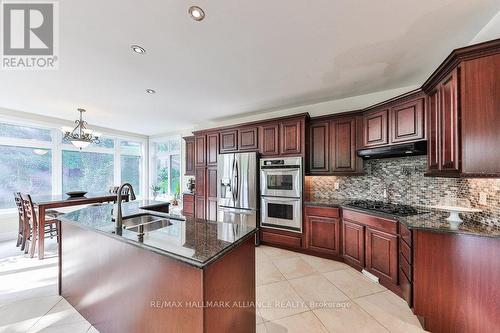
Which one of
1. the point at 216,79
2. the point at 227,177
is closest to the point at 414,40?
the point at 216,79

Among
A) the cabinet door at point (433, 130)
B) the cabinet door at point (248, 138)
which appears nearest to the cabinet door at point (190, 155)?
the cabinet door at point (248, 138)

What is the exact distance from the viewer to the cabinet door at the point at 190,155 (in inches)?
198

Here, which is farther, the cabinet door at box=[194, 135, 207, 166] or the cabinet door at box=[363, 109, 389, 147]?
the cabinet door at box=[194, 135, 207, 166]

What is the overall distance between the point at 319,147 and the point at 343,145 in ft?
1.26

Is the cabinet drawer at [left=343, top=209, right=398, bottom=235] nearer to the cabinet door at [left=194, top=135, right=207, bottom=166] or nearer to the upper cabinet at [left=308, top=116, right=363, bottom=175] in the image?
the upper cabinet at [left=308, top=116, right=363, bottom=175]

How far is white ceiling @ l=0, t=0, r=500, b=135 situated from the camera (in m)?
1.61

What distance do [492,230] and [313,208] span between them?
1901 millimetres

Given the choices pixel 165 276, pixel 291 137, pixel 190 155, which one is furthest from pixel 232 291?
pixel 190 155

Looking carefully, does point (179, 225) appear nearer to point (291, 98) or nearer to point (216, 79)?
point (216, 79)

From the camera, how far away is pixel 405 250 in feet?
6.78

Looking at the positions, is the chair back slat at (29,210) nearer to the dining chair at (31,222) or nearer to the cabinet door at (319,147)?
the dining chair at (31,222)

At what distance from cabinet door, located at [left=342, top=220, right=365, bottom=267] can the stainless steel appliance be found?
0.70m

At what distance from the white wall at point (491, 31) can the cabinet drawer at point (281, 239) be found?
3.16 metres

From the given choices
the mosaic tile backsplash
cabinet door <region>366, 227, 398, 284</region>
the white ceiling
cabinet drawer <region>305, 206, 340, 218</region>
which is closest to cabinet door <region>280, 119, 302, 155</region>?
the white ceiling
